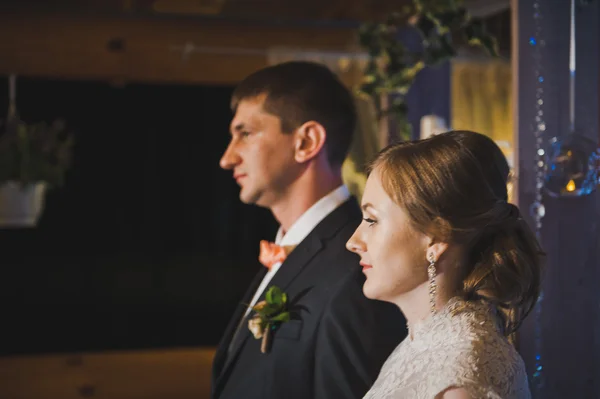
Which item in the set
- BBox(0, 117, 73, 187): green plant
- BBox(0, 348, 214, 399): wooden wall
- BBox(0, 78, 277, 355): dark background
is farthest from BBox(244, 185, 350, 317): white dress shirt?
BBox(0, 78, 277, 355): dark background

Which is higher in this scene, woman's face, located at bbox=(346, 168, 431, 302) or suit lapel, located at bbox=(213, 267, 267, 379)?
woman's face, located at bbox=(346, 168, 431, 302)

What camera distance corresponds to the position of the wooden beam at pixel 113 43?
14.5 feet

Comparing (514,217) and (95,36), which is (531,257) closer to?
(514,217)

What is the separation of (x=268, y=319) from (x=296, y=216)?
0.29m

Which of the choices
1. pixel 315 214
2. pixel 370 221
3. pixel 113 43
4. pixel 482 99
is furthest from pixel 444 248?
pixel 113 43

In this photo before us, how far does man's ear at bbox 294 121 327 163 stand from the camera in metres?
1.93

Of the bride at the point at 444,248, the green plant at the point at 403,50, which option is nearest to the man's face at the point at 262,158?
the bride at the point at 444,248

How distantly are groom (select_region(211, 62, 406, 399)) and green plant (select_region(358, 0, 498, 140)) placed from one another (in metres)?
0.79

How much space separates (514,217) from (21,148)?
3.50m

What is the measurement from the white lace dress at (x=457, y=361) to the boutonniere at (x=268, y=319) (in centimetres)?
46

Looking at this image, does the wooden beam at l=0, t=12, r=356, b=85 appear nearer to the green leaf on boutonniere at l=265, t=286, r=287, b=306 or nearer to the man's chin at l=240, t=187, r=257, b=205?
the man's chin at l=240, t=187, r=257, b=205

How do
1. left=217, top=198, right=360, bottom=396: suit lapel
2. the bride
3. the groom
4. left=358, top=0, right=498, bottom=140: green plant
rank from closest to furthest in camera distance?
the bride → the groom → left=217, top=198, right=360, bottom=396: suit lapel → left=358, top=0, right=498, bottom=140: green plant

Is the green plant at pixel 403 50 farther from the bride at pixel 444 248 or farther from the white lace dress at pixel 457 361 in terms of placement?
the white lace dress at pixel 457 361

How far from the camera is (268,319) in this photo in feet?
5.86
